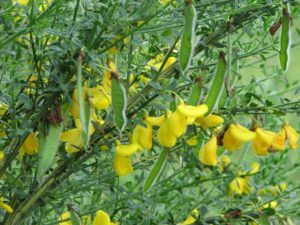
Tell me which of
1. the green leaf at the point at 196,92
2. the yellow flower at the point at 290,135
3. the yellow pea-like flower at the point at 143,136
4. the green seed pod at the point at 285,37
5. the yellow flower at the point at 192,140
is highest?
the green seed pod at the point at 285,37

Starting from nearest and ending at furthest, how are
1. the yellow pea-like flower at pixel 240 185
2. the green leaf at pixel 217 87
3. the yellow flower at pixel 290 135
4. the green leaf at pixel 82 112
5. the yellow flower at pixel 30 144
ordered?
1. the green leaf at pixel 82 112
2. the green leaf at pixel 217 87
3. the yellow flower at pixel 30 144
4. the yellow flower at pixel 290 135
5. the yellow pea-like flower at pixel 240 185

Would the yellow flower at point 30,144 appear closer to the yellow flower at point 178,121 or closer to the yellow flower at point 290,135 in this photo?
the yellow flower at point 178,121

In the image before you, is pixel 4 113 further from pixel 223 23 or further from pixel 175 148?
pixel 223 23

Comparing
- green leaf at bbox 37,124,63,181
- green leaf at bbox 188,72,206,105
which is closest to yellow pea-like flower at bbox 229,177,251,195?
green leaf at bbox 188,72,206,105

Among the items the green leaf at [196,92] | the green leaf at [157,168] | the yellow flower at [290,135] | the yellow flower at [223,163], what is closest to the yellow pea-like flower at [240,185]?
the yellow flower at [223,163]

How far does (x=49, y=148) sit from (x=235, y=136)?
0.39 metres

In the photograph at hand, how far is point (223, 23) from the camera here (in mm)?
1564

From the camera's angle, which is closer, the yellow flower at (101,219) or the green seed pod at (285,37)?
the green seed pod at (285,37)

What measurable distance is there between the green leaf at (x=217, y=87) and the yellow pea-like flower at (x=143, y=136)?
0.43 ft

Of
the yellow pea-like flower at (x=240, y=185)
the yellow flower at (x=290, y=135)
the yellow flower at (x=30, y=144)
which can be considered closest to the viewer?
the yellow flower at (x=30, y=144)

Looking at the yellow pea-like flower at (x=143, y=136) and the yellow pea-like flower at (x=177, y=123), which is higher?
the yellow pea-like flower at (x=177, y=123)

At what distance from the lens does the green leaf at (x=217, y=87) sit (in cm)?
147

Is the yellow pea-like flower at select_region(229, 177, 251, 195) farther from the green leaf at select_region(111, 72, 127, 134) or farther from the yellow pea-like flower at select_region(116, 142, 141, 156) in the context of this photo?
the green leaf at select_region(111, 72, 127, 134)

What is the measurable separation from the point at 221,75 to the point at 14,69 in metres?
0.53
